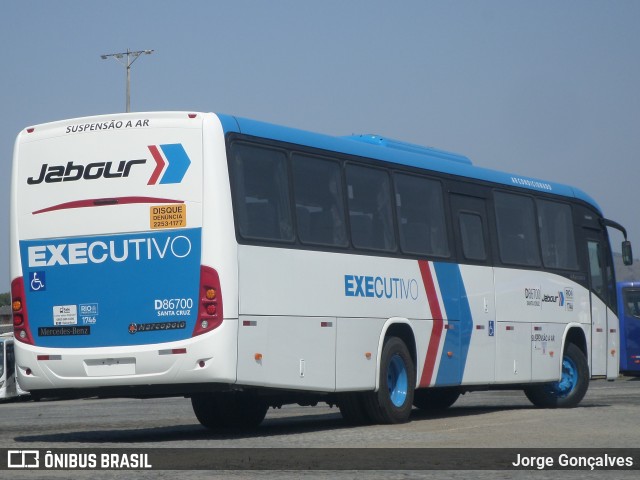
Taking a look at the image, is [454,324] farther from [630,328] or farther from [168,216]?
[630,328]

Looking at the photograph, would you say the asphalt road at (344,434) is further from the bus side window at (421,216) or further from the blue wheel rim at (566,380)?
the bus side window at (421,216)

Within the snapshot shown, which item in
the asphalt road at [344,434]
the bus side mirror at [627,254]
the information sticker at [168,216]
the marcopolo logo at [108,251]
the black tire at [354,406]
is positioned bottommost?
the asphalt road at [344,434]

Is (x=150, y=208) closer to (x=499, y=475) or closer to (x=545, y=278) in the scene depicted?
(x=499, y=475)

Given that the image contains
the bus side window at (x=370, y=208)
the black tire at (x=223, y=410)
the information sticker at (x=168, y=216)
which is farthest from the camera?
the black tire at (x=223, y=410)

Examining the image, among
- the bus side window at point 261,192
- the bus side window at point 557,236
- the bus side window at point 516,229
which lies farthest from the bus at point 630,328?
the bus side window at point 261,192

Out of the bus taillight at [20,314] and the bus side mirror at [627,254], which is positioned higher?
the bus side mirror at [627,254]

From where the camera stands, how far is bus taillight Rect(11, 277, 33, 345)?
46.3ft

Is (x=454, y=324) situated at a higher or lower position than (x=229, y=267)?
lower

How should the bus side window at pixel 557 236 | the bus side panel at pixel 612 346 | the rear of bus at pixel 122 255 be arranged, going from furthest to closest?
1. the bus side panel at pixel 612 346
2. the bus side window at pixel 557 236
3. the rear of bus at pixel 122 255

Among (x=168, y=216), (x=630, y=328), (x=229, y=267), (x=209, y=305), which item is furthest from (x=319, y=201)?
(x=630, y=328)

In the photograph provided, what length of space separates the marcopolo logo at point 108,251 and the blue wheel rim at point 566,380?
30.7ft

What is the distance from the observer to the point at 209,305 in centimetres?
1318

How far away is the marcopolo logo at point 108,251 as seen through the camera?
13406 mm

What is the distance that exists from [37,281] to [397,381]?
478 centimetres
